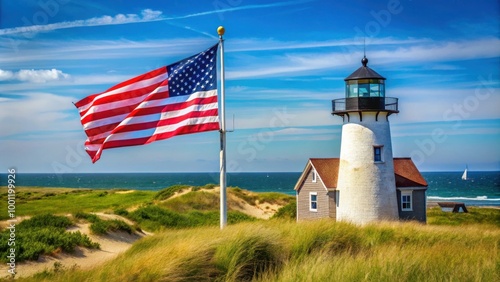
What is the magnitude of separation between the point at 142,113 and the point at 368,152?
1325cm

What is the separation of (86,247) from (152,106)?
5.78 meters

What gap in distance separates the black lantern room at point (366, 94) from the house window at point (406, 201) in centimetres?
385

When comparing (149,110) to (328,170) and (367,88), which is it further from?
(328,170)

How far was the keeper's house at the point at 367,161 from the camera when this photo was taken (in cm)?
2378

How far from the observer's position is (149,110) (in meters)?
13.2

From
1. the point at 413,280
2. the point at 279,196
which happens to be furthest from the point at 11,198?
the point at 279,196

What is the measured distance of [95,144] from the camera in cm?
1309

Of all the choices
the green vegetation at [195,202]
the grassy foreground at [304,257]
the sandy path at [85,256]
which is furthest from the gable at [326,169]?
the green vegetation at [195,202]

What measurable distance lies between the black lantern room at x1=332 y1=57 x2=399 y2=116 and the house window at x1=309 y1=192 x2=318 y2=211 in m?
4.35

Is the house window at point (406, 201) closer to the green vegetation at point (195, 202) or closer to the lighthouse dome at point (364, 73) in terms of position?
the lighthouse dome at point (364, 73)

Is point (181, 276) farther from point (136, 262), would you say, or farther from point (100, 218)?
point (100, 218)

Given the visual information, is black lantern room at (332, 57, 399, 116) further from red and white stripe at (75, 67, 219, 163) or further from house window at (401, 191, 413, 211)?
red and white stripe at (75, 67, 219, 163)

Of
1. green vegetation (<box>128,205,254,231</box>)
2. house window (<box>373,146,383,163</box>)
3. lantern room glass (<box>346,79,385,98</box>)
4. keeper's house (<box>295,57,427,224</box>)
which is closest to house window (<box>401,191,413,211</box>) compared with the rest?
keeper's house (<box>295,57,427,224</box>)

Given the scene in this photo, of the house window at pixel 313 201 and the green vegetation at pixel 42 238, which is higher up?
the house window at pixel 313 201
